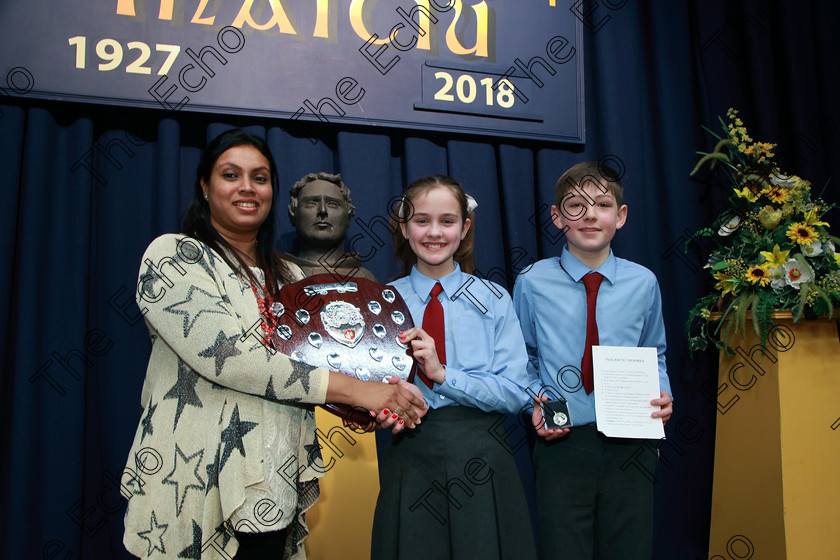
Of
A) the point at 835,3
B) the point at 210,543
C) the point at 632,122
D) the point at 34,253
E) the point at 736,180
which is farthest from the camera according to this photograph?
the point at 835,3

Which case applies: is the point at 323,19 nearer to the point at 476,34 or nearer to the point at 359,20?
the point at 359,20

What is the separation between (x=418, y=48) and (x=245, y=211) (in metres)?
1.52

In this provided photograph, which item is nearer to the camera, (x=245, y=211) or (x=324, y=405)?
(x=324, y=405)

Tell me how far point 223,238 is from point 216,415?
1.49 ft

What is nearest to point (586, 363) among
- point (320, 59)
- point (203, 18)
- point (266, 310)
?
point (266, 310)

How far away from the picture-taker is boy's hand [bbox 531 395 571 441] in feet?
5.20

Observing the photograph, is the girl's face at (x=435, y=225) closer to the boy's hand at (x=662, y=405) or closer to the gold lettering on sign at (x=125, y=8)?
the boy's hand at (x=662, y=405)

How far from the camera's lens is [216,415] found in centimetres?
122

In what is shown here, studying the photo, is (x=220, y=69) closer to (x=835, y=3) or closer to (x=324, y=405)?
(x=324, y=405)

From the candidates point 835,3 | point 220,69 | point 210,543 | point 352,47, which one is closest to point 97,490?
point 210,543

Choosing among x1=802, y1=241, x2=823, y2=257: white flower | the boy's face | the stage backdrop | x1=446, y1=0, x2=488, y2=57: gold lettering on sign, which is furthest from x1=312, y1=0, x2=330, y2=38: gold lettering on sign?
x1=802, y1=241, x2=823, y2=257: white flower

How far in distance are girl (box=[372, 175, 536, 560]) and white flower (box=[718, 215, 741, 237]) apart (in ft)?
4.40

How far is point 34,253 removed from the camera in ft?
7.32

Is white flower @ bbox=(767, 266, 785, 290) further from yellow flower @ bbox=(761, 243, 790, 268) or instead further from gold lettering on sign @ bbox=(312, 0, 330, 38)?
gold lettering on sign @ bbox=(312, 0, 330, 38)
